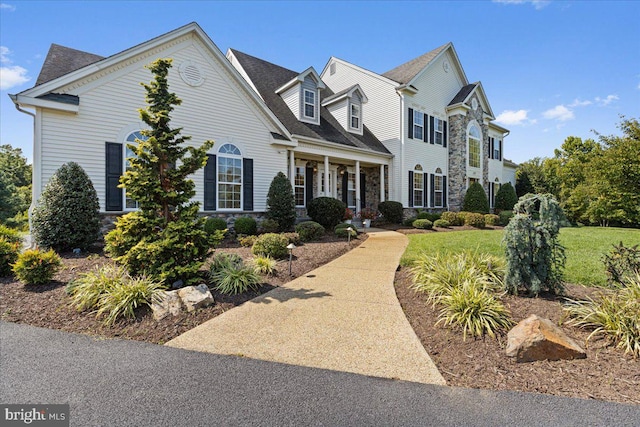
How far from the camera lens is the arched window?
2094cm

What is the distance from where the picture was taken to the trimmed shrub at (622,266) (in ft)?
15.4

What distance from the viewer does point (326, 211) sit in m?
12.6

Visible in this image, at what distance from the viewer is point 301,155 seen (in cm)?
1455

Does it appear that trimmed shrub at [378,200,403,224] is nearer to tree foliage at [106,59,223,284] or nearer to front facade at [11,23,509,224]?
front facade at [11,23,509,224]

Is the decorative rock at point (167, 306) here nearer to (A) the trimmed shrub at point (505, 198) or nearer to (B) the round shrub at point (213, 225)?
(B) the round shrub at point (213, 225)

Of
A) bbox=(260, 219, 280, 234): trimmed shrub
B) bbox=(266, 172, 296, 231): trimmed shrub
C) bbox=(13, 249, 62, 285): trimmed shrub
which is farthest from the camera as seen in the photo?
bbox=(266, 172, 296, 231): trimmed shrub

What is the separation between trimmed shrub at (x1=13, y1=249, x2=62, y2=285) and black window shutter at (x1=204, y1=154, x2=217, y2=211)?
17.7 feet

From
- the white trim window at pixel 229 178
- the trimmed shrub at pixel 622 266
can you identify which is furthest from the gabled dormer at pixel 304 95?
the trimmed shrub at pixel 622 266

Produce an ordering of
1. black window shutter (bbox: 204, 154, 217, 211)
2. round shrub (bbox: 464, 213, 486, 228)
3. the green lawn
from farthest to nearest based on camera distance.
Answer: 1. round shrub (bbox: 464, 213, 486, 228)
2. black window shutter (bbox: 204, 154, 217, 211)
3. the green lawn

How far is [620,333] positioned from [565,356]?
0.86 m

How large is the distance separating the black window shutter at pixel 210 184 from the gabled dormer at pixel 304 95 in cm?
572

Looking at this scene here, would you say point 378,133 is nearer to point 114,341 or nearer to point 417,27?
point 417,27

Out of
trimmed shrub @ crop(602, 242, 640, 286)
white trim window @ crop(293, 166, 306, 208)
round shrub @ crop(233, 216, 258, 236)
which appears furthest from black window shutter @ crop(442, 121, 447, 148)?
trimmed shrub @ crop(602, 242, 640, 286)

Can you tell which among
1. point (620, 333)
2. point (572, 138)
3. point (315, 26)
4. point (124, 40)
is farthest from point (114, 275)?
point (572, 138)
